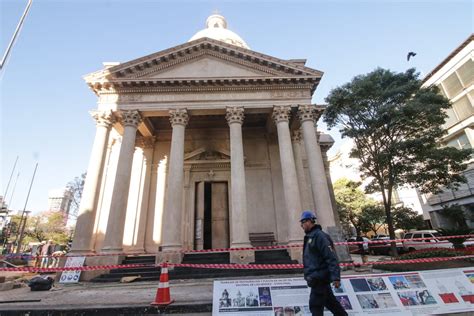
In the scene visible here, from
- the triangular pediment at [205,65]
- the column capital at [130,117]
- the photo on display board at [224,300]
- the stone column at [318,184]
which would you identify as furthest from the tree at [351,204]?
the photo on display board at [224,300]

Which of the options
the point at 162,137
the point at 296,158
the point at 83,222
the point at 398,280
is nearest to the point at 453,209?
the point at 296,158

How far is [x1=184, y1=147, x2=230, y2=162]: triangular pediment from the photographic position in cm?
1631

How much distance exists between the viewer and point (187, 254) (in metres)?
11.5

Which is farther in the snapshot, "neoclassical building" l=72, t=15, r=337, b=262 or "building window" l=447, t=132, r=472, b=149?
"building window" l=447, t=132, r=472, b=149

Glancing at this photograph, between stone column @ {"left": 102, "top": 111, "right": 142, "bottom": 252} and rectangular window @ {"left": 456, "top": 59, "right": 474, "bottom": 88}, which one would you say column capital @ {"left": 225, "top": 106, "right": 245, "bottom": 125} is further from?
rectangular window @ {"left": 456, "top": 59, "right": 474, "bottom": 88}

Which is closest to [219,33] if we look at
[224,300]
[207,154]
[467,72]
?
[207,154]

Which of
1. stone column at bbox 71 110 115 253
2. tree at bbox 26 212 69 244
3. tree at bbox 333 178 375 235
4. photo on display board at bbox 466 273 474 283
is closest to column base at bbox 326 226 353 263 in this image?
photo on display board at bbox 466 273 474 283

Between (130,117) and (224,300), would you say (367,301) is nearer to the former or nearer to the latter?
(224,300)

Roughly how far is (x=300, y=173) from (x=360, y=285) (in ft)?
34.3

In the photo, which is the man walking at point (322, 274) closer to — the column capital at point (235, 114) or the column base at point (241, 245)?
the column base at point (241, 245)

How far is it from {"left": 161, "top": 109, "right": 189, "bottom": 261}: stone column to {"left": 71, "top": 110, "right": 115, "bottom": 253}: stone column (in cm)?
337

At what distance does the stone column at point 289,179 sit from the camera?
448 inches

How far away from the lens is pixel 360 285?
444cm

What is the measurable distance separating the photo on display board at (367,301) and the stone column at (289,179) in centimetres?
694
